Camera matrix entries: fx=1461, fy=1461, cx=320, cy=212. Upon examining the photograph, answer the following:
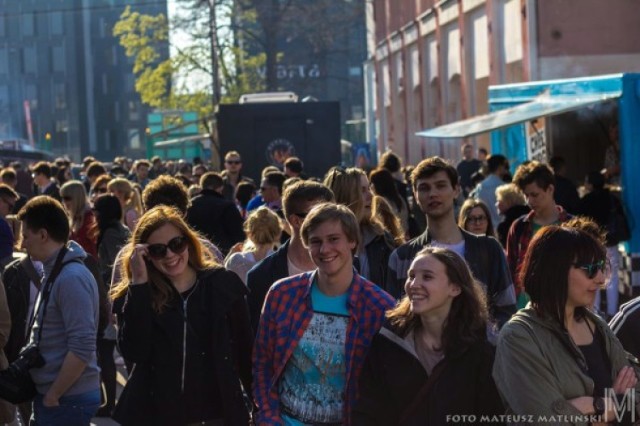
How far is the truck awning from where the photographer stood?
17.0 metres

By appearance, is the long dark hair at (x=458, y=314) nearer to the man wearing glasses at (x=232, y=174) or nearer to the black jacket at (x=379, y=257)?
the black jacket at (x=379, y=257)

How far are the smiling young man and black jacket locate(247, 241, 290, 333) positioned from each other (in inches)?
37.5

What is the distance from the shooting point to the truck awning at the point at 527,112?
17020 millimetres

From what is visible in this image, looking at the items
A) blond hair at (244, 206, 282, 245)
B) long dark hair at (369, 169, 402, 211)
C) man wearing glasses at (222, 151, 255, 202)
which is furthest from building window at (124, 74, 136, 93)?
blond hair at (244, 206, 282, 245)

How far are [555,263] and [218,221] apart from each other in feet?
25.4

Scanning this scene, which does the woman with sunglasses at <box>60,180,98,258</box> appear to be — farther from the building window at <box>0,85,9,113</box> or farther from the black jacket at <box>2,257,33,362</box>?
the building window at <box>0,85,9,113</box>

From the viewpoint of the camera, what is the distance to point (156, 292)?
21.2 feet

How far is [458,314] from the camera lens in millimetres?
5547

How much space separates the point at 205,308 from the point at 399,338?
49.1 inches

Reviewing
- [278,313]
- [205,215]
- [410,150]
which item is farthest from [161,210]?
[410,150]

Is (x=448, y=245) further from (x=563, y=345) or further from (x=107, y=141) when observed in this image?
(x=107, y=141)

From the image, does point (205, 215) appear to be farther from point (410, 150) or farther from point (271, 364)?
point (410, 150)

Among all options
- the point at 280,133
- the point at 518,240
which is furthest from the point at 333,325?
the point at 280,133

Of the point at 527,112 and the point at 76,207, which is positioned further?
the point at 527,112
